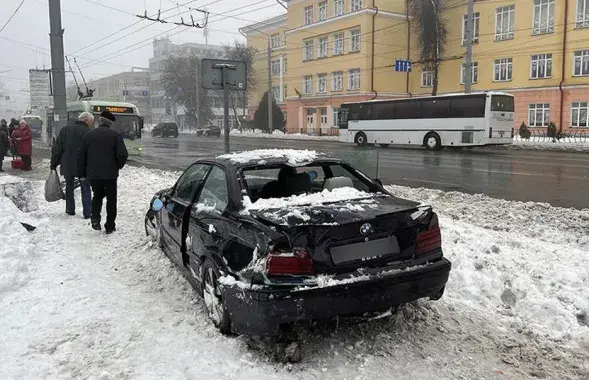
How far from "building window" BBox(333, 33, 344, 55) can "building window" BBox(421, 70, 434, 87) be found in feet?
26.3

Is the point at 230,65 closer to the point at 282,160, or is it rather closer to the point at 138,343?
the point at 282,160

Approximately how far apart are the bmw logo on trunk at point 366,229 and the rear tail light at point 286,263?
1.58 feet

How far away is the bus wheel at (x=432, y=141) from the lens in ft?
91.4

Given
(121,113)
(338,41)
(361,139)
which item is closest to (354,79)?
(338,41)

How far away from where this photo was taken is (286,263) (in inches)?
137

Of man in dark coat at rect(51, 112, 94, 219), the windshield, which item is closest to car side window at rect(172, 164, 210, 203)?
man in dark coat at rect(51, 112, 94, 219)

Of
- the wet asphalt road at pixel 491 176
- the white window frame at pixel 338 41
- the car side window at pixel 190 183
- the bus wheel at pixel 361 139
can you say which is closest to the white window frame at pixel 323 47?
the white window frame at pixel 338 41

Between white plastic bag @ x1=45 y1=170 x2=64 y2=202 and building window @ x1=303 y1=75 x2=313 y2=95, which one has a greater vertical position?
building window @ x1=303 y1=75 x2=313 y2=95

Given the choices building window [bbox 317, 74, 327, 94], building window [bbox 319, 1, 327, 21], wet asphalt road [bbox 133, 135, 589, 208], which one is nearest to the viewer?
wet asphalt road [bbox 133, 135, 589, 208]

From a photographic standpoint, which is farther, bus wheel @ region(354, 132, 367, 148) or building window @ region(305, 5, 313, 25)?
building window @ region(305, 5, 313, 25)

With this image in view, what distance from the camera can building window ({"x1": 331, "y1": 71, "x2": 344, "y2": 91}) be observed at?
5009cm

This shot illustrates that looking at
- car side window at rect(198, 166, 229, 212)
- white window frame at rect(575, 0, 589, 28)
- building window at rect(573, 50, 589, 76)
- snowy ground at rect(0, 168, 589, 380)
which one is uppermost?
white window frame at rect(575, 0, 589, 28)

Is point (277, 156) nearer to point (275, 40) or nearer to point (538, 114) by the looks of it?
point (538, 114)

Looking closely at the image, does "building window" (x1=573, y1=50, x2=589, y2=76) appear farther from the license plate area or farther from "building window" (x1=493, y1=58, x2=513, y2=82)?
the license plate area
